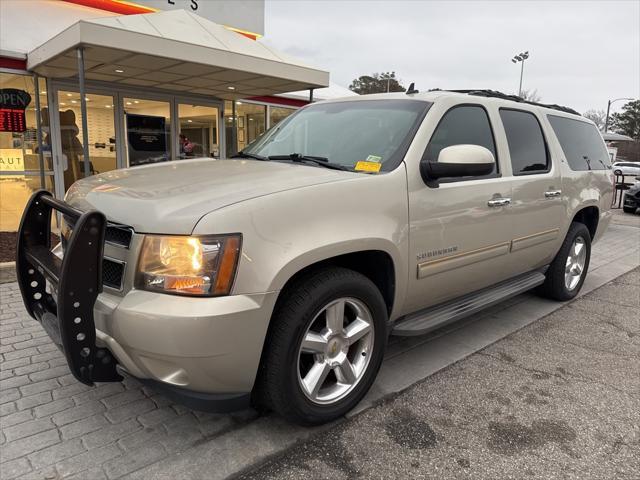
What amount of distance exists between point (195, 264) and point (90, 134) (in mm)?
8301

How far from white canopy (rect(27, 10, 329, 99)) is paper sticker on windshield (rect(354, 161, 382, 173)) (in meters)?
4.32

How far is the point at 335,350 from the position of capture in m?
2.66

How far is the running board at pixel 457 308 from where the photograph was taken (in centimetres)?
312

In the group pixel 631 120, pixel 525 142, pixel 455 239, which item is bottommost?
pixel 455 239

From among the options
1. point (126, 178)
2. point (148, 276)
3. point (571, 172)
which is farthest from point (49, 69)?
point (571, 172)

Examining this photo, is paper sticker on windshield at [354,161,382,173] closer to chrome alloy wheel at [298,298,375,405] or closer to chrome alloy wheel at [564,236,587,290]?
chrome alloy wheel at [298,298,375,405]

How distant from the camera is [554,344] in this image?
3.95 meters

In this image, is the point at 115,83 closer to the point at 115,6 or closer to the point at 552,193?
the point at 115,6

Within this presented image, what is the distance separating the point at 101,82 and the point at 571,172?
26.1ft

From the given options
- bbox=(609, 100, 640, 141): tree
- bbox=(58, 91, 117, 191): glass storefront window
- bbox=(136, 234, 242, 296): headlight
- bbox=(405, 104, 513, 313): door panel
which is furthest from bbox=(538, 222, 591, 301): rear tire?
bbox=(609, 100, 640, 141): tree

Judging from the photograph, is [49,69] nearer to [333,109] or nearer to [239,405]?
[333,109]

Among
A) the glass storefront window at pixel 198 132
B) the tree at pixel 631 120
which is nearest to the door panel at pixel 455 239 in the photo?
the glass storefront window at pixel 198 132

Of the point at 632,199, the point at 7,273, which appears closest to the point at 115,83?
the point at 7,273

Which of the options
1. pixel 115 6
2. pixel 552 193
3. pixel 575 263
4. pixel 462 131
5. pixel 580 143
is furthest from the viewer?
pixel 115 6
